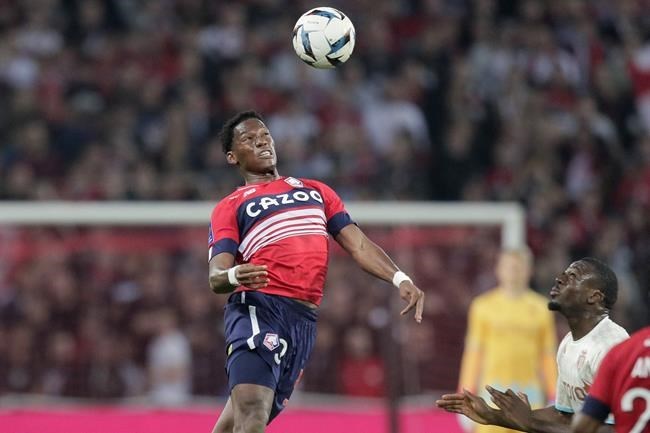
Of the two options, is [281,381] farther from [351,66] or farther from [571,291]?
[351,66]

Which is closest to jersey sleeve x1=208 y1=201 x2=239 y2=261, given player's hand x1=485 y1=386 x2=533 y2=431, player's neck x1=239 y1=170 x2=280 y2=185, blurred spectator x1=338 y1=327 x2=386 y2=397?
player's neck x1=239 y1=170 x2=280 y2=185

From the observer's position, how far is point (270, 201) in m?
6.61

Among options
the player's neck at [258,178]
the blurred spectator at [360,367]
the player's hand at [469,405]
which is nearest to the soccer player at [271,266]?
the player's neck at [258,178]

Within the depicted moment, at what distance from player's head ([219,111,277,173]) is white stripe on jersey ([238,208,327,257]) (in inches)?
12.6

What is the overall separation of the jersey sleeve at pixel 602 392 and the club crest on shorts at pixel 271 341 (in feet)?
6.31

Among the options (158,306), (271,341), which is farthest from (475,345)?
(271,341)

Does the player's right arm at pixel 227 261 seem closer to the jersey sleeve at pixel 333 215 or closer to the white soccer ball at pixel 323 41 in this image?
the jersey sleeve at pixel 333 215

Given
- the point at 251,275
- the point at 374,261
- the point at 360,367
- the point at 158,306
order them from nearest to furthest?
the point at 251,275, the point at 374,261, the point at 158,306, the point at 360,367

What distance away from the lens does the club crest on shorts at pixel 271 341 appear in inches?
251

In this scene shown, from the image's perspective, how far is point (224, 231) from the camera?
6.46 meters

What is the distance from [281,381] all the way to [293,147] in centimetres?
753

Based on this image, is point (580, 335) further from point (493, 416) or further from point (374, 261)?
point (374, 261)

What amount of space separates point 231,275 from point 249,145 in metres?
1.01

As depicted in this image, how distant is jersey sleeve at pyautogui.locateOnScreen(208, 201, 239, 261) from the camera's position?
21.0 ft
